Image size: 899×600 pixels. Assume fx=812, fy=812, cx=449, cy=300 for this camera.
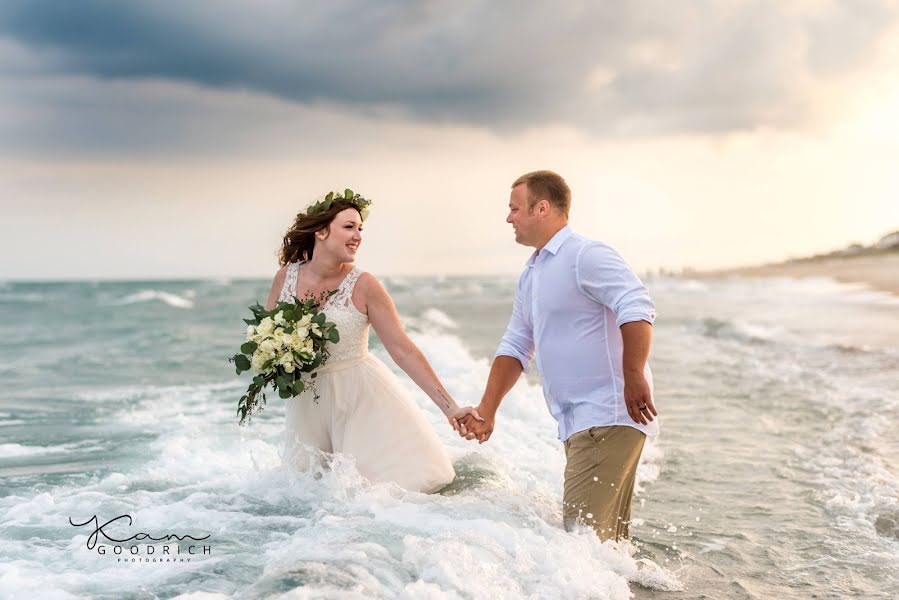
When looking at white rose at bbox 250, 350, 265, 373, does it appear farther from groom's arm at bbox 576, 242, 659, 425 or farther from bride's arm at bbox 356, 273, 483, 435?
groom's arm at bbox 576, 242, 659, 425

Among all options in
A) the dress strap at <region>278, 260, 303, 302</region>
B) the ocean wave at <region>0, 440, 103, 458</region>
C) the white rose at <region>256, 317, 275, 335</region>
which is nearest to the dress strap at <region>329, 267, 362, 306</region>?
the dress strap at <region>278, 260, 303, 302</region>

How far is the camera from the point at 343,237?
534 centimetres

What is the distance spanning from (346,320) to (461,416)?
3.28ft

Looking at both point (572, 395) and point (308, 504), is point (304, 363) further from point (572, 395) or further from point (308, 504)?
point (572, 395)

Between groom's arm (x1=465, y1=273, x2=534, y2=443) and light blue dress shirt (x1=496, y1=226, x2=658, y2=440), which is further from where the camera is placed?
groom's arm (x1=465, y1=273, x2=534, y2=443)

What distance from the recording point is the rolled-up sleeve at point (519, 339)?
521 centimetres

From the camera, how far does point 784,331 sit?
2059 cm

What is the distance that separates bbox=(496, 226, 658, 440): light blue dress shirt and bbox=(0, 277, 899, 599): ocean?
72 cm

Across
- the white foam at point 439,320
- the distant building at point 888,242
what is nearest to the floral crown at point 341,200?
the white foam at point 439,320

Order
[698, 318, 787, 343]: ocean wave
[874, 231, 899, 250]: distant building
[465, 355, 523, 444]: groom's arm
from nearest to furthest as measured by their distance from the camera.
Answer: [465, 355, 523, 444]: groom's arm, [698, 318, 787, 343]: ocean wave, [874, 231, 899, 250]: distant building

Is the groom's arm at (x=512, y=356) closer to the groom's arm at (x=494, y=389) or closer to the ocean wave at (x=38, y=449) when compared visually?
the groom's arm at (x=494, y=389)

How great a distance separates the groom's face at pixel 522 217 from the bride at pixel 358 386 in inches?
41.3

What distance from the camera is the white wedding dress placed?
5301 mm

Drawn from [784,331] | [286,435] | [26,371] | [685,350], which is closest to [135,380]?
[26,371]
